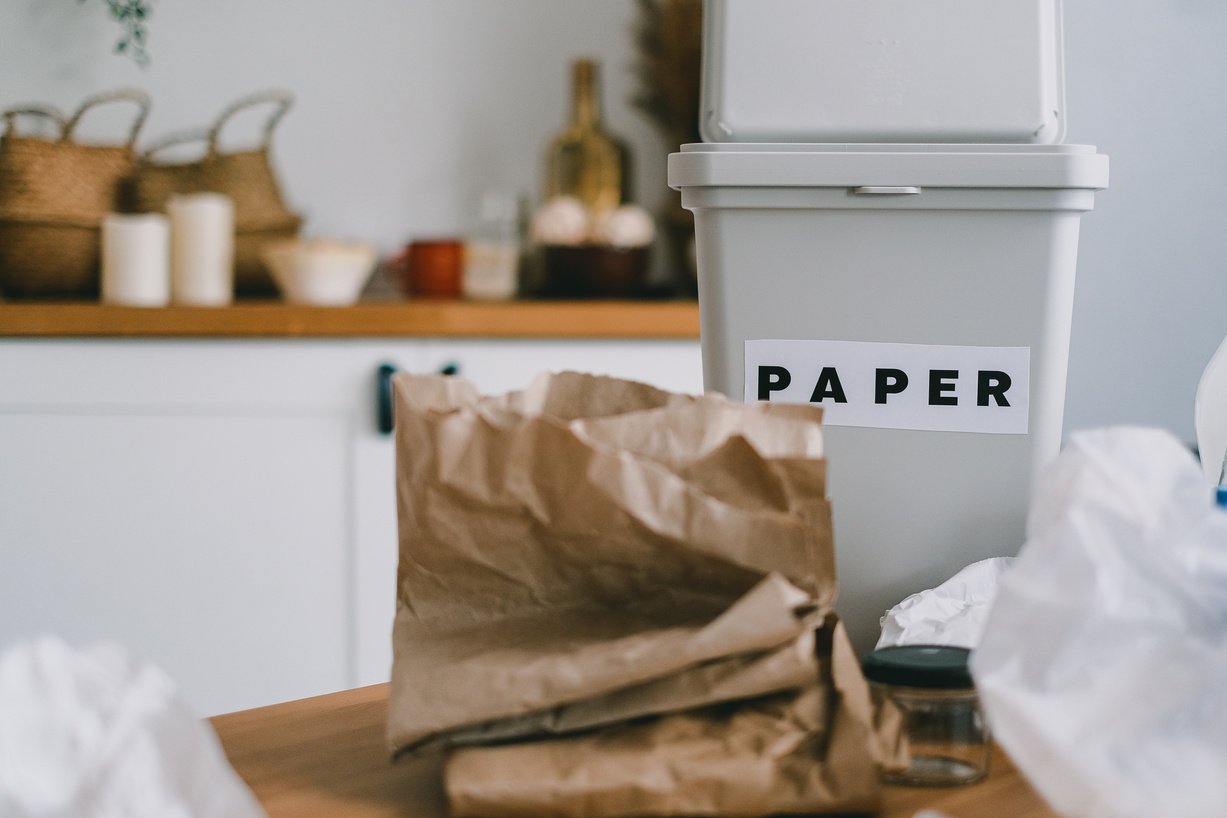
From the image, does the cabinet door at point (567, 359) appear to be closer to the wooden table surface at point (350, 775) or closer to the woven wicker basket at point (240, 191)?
the woven wicker basket at point (240, 191)

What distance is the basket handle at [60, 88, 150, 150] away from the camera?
174 centimetres

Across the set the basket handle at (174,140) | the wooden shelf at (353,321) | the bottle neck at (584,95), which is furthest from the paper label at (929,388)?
the basket handle at (174,140)

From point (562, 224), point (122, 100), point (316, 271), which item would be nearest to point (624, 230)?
point (562, 224)

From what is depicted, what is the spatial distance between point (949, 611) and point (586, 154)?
60.8 inches

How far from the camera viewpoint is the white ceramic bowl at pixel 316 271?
169cm

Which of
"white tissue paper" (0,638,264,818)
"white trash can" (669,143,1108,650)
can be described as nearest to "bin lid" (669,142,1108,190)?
"white trash can" (669,143,1108,650)

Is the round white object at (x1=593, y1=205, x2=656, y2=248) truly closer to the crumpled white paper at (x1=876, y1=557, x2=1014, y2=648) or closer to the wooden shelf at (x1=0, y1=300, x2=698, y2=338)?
the wooden shelf at (x1=0, y1=300, x2=698, y2=338)

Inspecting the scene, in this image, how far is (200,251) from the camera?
169cm

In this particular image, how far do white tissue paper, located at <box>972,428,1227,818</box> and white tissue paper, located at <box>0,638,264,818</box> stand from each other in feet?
0.76

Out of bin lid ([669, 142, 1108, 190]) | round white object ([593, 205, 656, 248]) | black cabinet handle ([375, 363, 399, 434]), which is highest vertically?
bin lid ([669, 142, 1108, 190])

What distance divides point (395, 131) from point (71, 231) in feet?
1.91

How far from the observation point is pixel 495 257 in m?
1.85

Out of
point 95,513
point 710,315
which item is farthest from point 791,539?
point 95,513

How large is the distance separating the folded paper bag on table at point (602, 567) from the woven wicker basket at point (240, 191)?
1.50 meters
